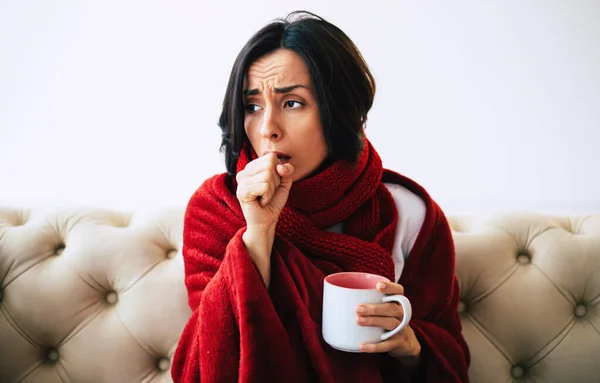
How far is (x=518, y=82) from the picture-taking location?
1169 millimetres

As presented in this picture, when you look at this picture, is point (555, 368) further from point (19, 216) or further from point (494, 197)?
point (19, 216)

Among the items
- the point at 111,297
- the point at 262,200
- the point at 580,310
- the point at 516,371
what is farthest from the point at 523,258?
the point at 111,297

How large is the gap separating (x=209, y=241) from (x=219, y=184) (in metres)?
0.12

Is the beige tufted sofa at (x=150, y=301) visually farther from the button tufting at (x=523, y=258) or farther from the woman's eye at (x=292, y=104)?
the woman's eye at (x=292, y=104)

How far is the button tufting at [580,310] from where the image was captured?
0.97 m

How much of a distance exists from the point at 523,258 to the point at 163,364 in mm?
887

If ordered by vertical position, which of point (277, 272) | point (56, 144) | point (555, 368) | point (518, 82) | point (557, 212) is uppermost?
point (518, 82)

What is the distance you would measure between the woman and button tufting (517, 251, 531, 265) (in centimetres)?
26

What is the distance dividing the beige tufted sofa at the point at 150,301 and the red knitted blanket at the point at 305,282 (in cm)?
14

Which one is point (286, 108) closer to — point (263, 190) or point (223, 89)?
point (263, 190)

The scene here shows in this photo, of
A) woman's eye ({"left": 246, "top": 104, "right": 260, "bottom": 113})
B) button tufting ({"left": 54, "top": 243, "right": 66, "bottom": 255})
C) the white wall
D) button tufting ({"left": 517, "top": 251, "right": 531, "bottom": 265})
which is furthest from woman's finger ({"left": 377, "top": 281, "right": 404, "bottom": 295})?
button tufting ({"left": 54, "top": 243, "right": 66, "bottom": 255})

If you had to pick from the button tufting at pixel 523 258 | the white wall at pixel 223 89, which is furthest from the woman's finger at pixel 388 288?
the white wall at pixel 223 89

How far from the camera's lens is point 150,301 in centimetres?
94

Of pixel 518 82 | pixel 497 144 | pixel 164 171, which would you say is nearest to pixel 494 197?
pixel 497 144
